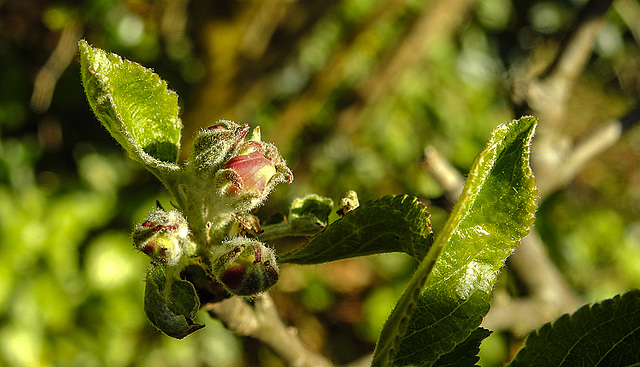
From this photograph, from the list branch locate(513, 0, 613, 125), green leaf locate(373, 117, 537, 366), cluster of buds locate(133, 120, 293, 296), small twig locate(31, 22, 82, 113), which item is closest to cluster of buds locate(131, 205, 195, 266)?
cluster of buds locate(133, 120, 293, 296)

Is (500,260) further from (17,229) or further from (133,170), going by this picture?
(133,170)

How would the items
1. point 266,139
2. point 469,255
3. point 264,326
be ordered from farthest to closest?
1. point 266,139
2. point 264,326
3. point 469,255

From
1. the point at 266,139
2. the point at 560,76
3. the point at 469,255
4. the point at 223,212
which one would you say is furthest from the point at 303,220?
the point at 266,139

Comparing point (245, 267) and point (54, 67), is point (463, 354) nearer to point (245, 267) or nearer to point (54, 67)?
point (245, 267)

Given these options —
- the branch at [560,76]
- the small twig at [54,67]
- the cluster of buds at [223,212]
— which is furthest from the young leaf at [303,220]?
the small twig at [54,67]

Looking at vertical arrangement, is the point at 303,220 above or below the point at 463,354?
above

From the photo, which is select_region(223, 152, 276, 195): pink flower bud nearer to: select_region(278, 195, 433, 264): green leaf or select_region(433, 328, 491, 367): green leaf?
select_region(278, 195, 433, 264): green leaf

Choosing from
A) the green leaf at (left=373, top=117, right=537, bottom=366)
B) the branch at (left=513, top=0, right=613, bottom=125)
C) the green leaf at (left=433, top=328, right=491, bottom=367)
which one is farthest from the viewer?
the branch at (left=513, top=0, right=613, bottom=125)
